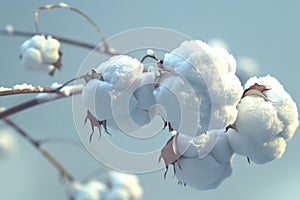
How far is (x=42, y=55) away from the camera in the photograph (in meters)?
0.72

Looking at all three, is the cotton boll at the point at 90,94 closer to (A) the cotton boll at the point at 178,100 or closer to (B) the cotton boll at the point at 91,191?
(A) the cotton boll at the point at 178,100

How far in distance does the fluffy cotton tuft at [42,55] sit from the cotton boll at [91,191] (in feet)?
0.68

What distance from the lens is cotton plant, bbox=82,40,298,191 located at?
28 cm

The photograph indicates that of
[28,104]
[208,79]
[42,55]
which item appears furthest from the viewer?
[42,55]

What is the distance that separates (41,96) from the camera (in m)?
0.44

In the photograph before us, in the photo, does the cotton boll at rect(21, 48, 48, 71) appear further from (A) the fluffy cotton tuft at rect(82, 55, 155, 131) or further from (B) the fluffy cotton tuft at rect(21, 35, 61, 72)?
(A) the fluffy cotton tuft at rect(82, 55, 155, 131)

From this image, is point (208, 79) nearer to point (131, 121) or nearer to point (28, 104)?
point (131, 121)

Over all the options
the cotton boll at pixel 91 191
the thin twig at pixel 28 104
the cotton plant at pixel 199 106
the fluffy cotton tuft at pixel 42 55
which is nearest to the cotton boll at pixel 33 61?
the fluffy cotton tuft at pixel 42 55

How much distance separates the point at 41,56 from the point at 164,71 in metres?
0.47

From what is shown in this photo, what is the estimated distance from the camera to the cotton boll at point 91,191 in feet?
2.48

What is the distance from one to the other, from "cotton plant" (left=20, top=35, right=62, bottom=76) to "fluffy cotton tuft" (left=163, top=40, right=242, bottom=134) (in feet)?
1.53

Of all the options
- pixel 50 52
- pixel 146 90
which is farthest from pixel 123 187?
pixel 146 90

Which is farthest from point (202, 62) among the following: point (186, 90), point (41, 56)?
point (41, 56)

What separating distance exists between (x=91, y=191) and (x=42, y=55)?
24cm
